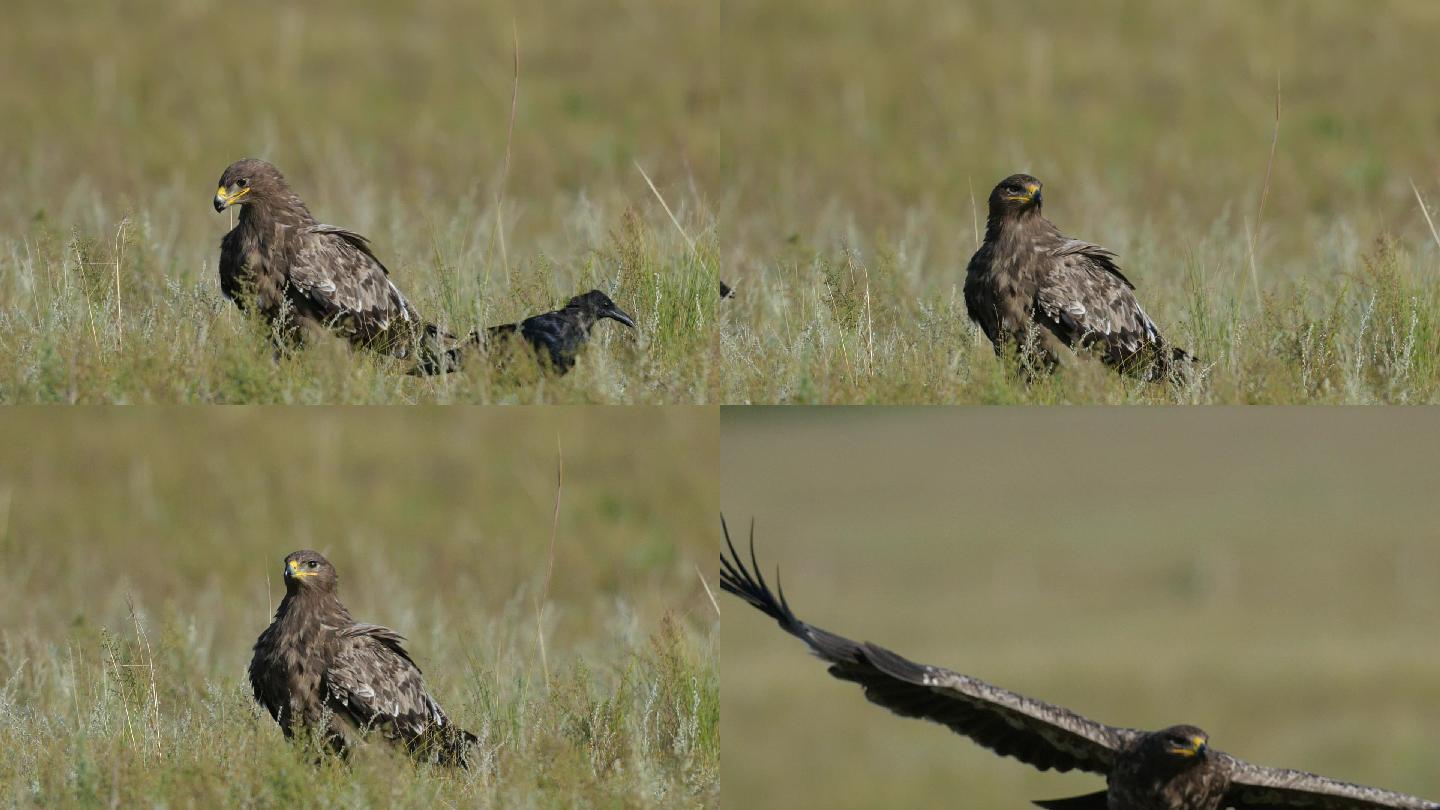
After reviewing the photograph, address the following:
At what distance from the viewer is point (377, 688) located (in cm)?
848

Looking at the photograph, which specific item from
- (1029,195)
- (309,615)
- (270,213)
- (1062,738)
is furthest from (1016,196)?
(309,615)

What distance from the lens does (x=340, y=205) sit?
13.8 metres

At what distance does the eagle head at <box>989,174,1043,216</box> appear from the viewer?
29.5 ft

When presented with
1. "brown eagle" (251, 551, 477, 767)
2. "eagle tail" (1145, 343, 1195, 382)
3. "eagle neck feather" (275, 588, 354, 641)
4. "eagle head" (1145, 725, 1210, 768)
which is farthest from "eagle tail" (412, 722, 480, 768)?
"eagle tail" (1145, 343, 1195, 382)

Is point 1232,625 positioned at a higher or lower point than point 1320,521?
lower

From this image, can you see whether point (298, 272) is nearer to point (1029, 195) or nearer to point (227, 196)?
point (227, 196)

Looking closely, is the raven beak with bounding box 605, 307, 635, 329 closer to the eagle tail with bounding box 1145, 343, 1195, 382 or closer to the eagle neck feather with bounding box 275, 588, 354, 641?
the eagle neck feather with bounding box 275, 588, 354, 641

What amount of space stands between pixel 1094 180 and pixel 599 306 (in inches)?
403

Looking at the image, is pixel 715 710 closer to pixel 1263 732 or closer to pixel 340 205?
pixel 340 205

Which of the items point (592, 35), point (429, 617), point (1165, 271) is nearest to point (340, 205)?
point (429, 617)

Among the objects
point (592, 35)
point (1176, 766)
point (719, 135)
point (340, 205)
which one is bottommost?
point (1176, 766)

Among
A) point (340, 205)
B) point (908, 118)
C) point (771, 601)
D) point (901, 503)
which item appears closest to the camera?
point (771, 601)

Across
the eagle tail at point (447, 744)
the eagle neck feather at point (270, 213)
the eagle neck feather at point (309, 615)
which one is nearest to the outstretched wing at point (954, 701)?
the eagle tail at point (447, 744)

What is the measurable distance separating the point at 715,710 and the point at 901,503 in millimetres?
42697
